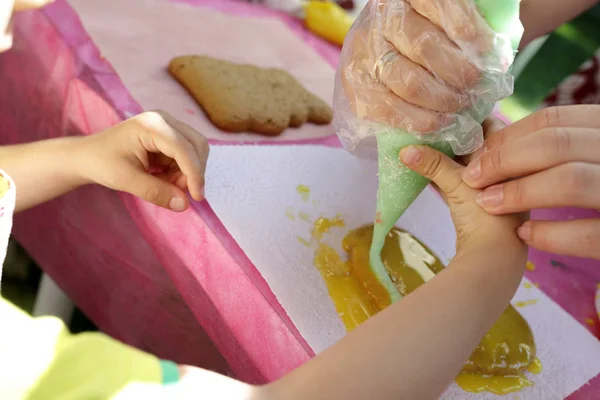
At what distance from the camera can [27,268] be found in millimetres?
1283

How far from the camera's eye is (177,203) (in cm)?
74

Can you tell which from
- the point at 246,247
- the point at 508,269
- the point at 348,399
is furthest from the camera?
the point at 246,247

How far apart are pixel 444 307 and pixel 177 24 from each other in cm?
83

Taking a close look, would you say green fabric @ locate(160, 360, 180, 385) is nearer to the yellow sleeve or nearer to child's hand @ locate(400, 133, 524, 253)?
the yellow sleeve

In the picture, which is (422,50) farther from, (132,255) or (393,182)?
(132,255)

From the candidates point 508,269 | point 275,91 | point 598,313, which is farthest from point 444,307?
point 275,91

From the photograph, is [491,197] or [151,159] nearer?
[491,197]

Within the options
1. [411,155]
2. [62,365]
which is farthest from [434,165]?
[62,365]

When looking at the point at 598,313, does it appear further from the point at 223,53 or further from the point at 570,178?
the point at 223,53

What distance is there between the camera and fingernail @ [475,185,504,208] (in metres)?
0.63

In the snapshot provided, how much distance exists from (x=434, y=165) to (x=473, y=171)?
5 cm

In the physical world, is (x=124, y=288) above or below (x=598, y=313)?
below

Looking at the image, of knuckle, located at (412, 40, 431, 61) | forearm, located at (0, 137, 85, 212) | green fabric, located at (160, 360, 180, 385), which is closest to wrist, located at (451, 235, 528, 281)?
knuckle, located at (412, 40, 431, 61)

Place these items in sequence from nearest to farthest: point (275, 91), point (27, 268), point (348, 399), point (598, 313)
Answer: point (348, 399) → point (598, 313) → point (275, 91) → point (27, 268)
